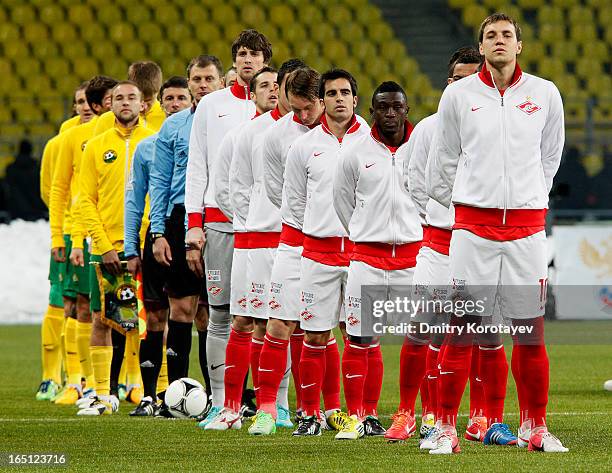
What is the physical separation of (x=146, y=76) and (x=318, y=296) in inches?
116

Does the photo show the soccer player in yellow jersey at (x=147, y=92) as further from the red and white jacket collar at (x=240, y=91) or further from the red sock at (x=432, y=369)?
the red sock at (x=432, y=369)

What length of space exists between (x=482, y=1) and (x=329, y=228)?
52.0 feet

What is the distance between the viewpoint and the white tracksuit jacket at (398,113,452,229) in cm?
627

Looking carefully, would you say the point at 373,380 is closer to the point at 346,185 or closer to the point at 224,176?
the point at 346,185

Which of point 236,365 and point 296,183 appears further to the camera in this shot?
point 236,365

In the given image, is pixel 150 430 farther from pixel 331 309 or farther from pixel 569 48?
pixel 569 48

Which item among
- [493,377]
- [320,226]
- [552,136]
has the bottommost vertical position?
[493,377]

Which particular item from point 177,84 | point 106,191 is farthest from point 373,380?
point 177,84

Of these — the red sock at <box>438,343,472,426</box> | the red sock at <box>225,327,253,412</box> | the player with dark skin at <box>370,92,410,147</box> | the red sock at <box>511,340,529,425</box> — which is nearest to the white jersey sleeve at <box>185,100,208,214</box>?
the red sock at <box>225,327,253,412</box>

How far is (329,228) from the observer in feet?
21.8

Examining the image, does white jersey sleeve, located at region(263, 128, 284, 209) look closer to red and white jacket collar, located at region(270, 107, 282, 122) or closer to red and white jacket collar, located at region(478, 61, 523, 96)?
red and white jacket collar, located at region(270, 107, 282, 122)

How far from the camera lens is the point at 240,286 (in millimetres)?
7113

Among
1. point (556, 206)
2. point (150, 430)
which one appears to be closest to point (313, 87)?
point (150, 430)

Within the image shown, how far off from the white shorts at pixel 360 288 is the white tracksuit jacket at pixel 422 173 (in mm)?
330
